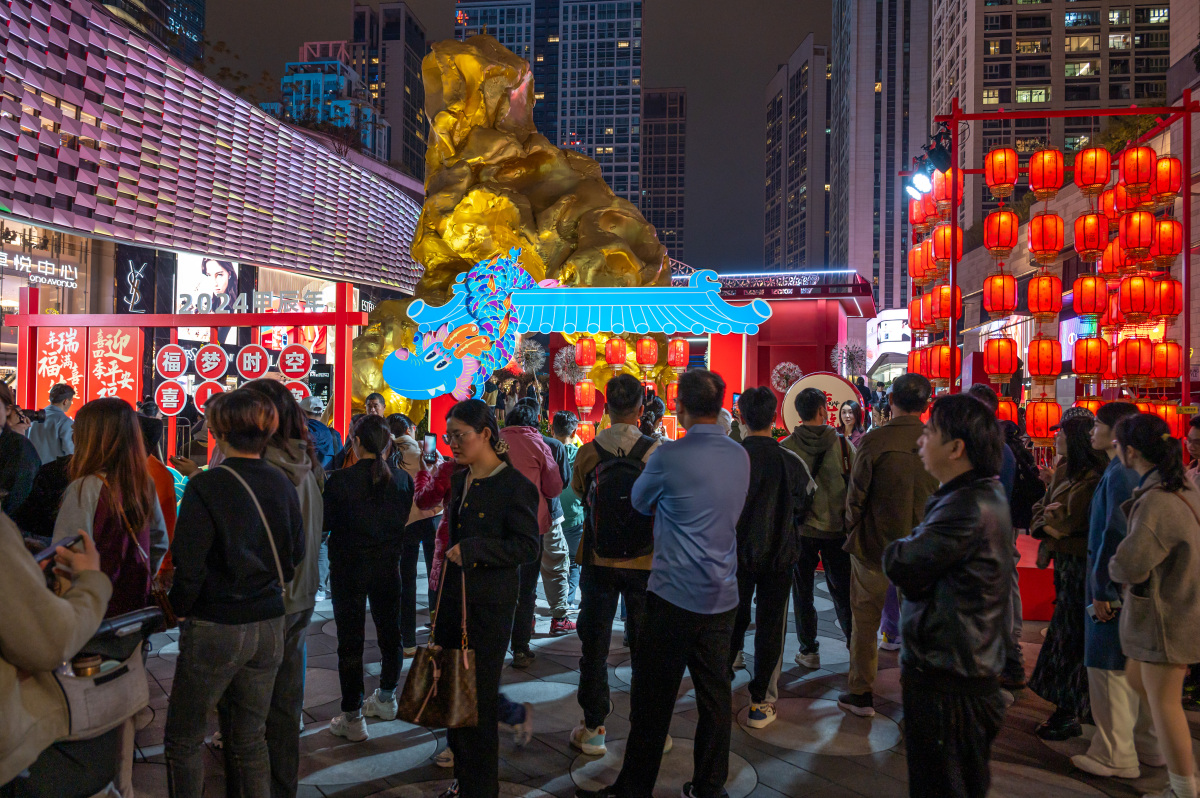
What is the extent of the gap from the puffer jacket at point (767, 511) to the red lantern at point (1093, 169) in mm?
9211

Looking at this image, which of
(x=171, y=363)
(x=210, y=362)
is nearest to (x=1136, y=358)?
(x=210, y=362)

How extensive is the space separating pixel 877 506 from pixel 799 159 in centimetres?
11416

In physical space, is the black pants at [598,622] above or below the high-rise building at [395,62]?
below

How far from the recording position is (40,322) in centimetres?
857

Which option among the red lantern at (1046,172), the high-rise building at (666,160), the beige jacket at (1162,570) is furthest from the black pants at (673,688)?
the high-rise building at (666,160)

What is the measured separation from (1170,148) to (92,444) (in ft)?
66.1

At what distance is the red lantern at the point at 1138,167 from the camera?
9.29 meters

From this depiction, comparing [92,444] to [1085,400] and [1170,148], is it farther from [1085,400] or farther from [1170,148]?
[1170,148]

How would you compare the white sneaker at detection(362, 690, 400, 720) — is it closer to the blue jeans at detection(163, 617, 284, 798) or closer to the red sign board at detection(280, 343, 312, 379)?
the blue jeans at detection(163, 617, 284, 798)

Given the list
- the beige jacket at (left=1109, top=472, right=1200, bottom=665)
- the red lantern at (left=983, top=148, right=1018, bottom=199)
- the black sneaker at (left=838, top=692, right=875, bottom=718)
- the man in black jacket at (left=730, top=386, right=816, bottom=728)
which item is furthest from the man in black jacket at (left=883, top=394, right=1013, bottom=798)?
the red lantern at (left=983, top=148, right=1018, bottom=199)

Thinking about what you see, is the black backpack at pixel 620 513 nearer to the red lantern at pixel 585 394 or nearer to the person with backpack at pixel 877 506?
the person with backpack at pixel 877 506

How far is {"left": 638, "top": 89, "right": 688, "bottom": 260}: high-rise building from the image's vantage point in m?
119

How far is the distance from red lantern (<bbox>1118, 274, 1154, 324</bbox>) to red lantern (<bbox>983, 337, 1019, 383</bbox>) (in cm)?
155

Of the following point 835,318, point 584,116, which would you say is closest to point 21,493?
point 835,318
